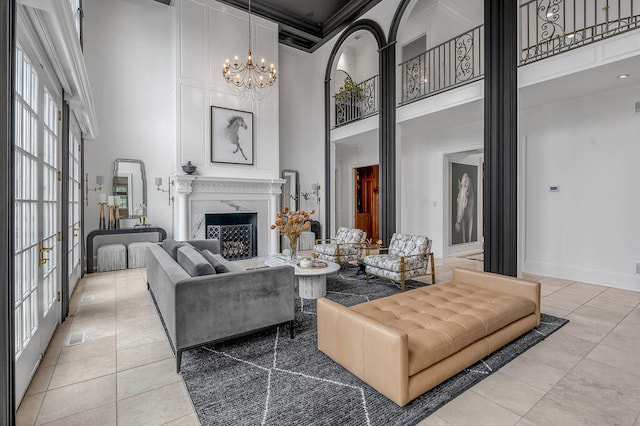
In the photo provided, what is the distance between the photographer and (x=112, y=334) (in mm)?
3092

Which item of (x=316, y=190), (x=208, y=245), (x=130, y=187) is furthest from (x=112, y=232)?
(x=316, y=190)

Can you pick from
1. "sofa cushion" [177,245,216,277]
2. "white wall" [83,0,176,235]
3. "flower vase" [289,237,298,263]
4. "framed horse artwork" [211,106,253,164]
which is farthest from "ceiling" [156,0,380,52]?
"sofa cushion" [177,245,216,277]

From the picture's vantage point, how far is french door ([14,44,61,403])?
2.08 meters

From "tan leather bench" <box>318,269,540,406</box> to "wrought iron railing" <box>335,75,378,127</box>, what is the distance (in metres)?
5.44

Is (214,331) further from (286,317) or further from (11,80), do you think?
(11,80)

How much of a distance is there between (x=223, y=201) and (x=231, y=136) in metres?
1.45

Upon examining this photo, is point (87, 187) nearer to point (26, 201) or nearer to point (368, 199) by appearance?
point (26, 201)

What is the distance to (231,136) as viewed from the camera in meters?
6.83

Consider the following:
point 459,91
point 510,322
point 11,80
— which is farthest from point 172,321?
point 459,91

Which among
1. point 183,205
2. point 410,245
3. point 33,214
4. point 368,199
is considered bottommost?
point 410,245

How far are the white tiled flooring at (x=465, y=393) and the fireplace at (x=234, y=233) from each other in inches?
131

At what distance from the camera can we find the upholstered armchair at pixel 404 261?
4.32 metres

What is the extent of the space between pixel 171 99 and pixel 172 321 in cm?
565

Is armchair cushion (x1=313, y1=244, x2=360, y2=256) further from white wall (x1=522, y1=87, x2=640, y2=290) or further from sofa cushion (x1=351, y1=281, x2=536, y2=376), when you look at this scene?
white wall (x1=522, y1=87, x2=640, y2=290)
